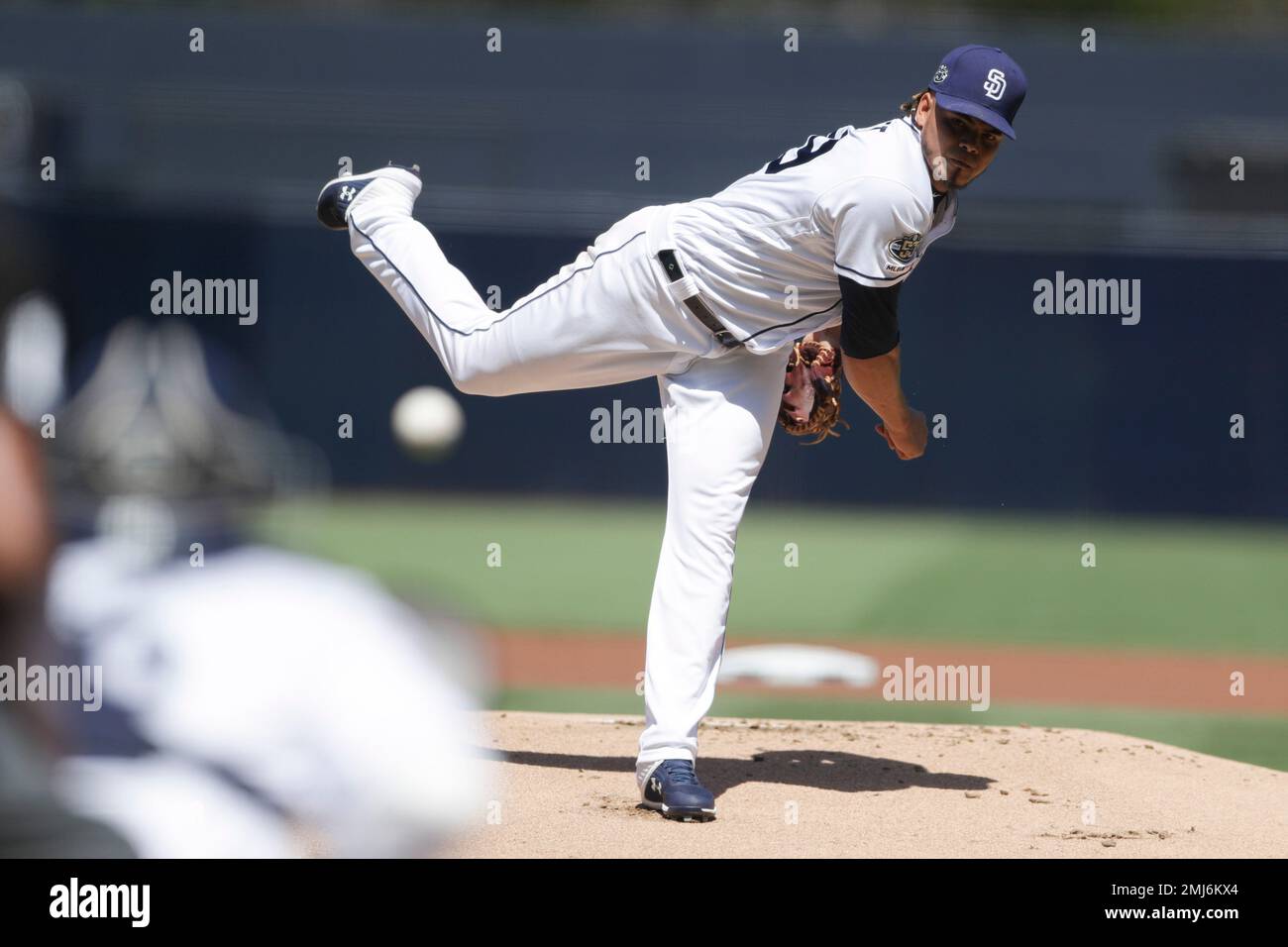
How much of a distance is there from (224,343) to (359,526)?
2.28 metres

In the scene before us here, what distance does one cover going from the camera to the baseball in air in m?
12.8

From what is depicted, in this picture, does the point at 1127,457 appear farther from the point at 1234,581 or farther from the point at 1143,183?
the point at 1143,183

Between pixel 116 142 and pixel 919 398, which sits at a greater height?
pixel 116 142

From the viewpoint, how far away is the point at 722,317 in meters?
3.43

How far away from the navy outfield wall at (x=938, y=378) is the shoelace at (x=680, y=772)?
8694 mm

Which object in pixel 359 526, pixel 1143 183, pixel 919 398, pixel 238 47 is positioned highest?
pixel 238 47

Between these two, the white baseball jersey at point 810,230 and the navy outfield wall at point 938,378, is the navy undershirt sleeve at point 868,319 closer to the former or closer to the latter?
the white baseball jersey at point 810,230

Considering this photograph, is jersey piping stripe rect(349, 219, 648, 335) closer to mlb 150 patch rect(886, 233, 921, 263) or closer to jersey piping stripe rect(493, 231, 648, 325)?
jersey piping stripe rect(493, 231, 648, 325)

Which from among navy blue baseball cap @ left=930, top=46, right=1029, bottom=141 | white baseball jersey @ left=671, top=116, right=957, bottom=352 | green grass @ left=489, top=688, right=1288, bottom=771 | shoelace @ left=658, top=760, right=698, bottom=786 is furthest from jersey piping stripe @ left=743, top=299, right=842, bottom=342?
green grass @ left=489, top=688, right=1288, bottom=771

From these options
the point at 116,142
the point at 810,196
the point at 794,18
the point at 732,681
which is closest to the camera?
the point at 810,196

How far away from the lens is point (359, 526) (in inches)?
471

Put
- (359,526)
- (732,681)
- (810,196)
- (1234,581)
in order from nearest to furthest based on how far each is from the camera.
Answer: (810,196) < (732,681) < (1234,581) < (359,526)

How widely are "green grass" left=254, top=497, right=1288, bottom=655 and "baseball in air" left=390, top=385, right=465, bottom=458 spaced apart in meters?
0.52

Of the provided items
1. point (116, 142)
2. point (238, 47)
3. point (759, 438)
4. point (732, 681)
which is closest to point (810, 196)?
point (759, 438)
